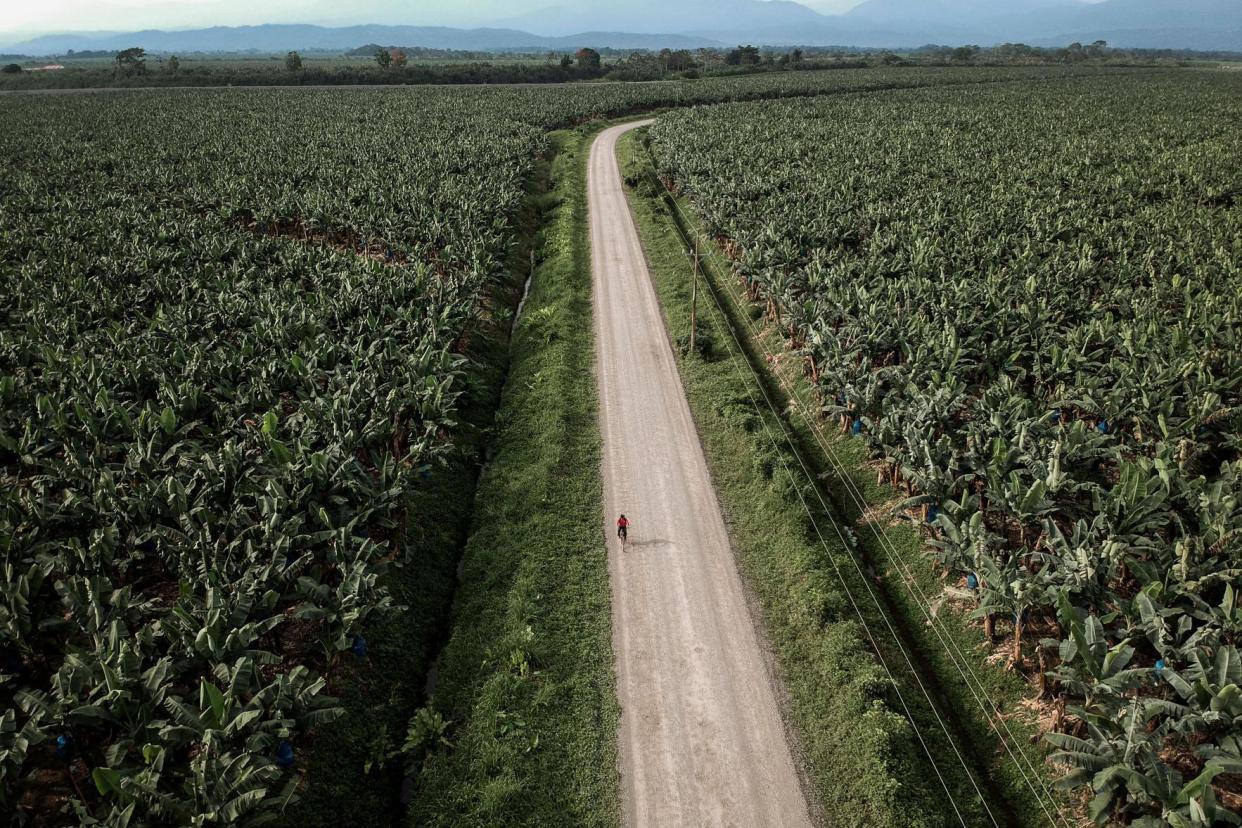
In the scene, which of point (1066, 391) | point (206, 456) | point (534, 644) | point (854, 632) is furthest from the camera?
point (1066, 391)

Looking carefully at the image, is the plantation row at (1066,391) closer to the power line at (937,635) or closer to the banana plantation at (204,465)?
the power line at (937,635)

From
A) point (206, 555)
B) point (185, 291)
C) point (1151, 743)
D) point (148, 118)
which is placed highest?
point (148, 118)

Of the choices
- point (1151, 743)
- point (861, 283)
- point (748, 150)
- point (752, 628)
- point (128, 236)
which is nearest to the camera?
point (1151, 743)

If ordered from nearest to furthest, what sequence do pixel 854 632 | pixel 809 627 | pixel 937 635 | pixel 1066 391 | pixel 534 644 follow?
pixel 854 632 < pixel 534 644 < pixel 809 627 < pixel 937 635 < pixel 1066 391

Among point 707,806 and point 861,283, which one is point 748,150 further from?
point 707,806

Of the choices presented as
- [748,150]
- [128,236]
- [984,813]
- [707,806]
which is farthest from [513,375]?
[748,150]

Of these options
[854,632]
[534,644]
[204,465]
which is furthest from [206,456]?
[854,632]

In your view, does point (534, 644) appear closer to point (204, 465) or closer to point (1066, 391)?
point (204, 465)
